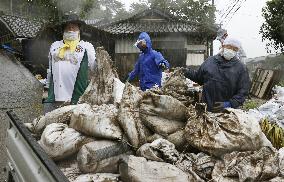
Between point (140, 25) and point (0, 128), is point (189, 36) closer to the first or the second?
point (140, 25)

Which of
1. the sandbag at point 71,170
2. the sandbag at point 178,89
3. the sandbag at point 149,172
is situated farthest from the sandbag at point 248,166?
the sandbag at point 71,170

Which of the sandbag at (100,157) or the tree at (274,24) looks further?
the tree at (274,24)

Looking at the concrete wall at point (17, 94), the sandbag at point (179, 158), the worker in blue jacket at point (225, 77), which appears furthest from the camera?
the concrete wall at point (17, 94)

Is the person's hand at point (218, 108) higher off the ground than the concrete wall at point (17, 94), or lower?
higher

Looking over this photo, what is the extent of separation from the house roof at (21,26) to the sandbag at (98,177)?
16341 millimetres

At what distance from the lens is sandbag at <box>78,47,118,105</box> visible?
3.36 m

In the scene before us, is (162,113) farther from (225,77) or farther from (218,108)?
(225,77)

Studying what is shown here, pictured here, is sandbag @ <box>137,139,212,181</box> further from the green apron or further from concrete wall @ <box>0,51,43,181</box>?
concrete wall @ <box>0,51,43,181</box>

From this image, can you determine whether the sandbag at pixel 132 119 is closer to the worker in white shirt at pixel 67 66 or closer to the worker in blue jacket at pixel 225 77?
the worker in blue jacket at pixel 225 77

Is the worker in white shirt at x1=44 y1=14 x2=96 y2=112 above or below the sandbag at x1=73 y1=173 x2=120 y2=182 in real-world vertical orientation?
above

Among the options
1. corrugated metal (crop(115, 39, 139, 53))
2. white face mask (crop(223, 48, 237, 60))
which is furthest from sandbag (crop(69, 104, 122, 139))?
corrugated metal (crop(115, 39, 139, 53))

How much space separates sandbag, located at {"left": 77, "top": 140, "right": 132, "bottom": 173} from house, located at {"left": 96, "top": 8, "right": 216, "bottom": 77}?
57.8ft

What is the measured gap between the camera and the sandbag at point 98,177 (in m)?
2.30

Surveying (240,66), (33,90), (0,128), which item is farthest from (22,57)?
(240,66)
